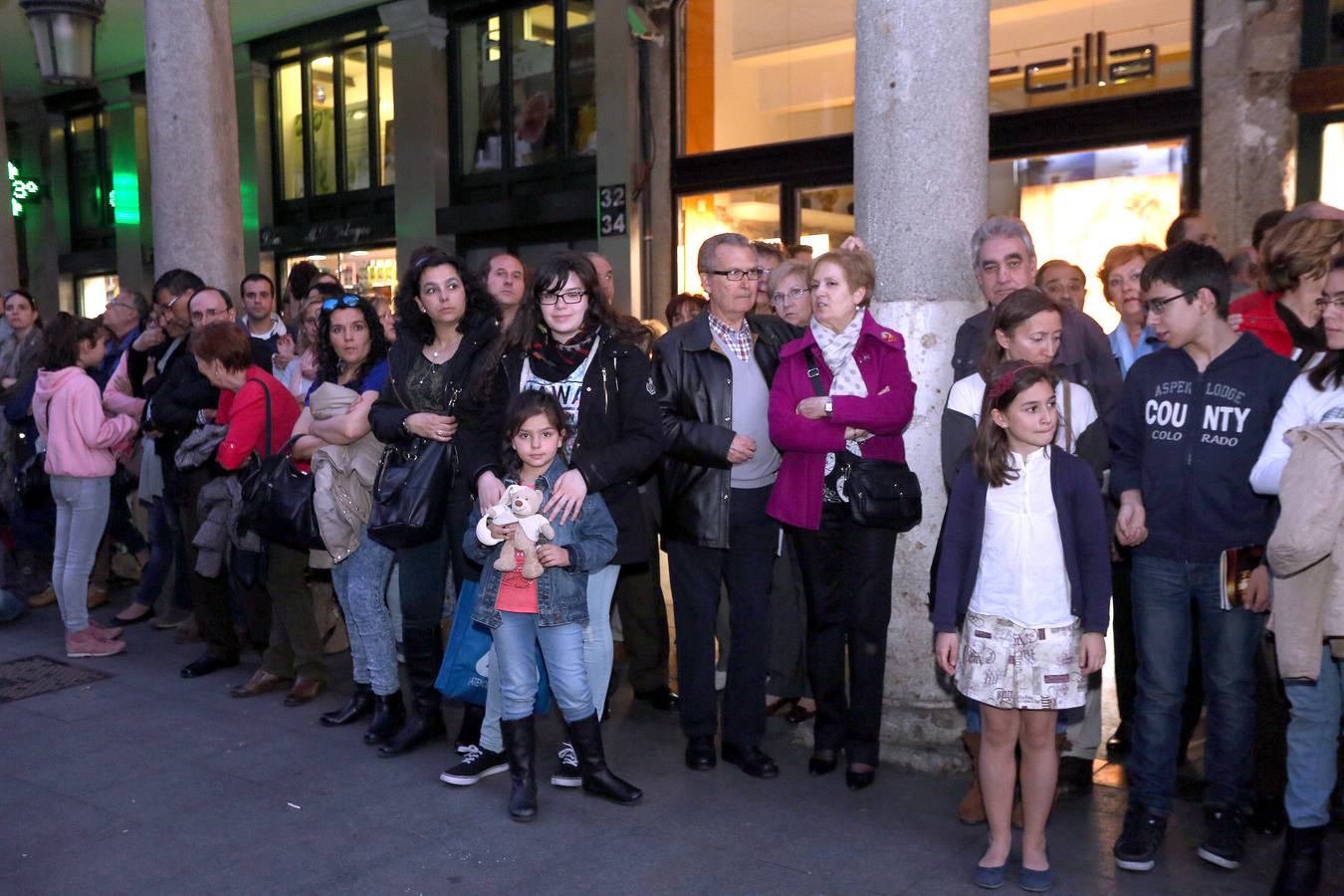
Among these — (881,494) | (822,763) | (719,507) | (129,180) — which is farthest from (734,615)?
(129,180)

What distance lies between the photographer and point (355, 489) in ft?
17.8

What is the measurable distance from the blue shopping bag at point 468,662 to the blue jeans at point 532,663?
38 cm

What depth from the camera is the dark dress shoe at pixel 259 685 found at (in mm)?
6109

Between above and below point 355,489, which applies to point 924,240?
above

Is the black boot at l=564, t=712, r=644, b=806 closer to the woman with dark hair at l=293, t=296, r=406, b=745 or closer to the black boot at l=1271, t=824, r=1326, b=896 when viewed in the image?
the woman with dark hair at l=293, t=296, r=406, b=745

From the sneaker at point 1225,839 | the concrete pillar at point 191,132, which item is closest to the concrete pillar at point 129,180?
the concrete pillar at point 191,132

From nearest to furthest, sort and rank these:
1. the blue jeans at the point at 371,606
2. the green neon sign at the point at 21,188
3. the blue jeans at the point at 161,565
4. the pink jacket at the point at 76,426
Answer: the blue jeans at the point at 371,606 → the pink jacket at the point at 76,426 → the blue jeans at the point at 161,565 → the green neon sign at the point at 21,188

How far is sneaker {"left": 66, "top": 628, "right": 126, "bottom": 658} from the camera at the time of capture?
22.8 ft

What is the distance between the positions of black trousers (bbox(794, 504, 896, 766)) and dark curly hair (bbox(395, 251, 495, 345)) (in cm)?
171

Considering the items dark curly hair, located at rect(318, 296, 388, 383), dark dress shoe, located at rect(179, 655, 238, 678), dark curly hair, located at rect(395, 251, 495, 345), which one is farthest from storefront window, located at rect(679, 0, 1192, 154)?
dark dress shoe, located at rect(179, 655, 238, 678)

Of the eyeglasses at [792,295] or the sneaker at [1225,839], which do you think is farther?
the eyeglasses at [792,295]

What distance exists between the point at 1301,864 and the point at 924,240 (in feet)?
8.73

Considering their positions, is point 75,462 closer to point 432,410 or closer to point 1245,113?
point 432,410

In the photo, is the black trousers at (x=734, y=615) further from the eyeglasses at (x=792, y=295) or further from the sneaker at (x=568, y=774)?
the eyeglasses at (x=792, y=295)
